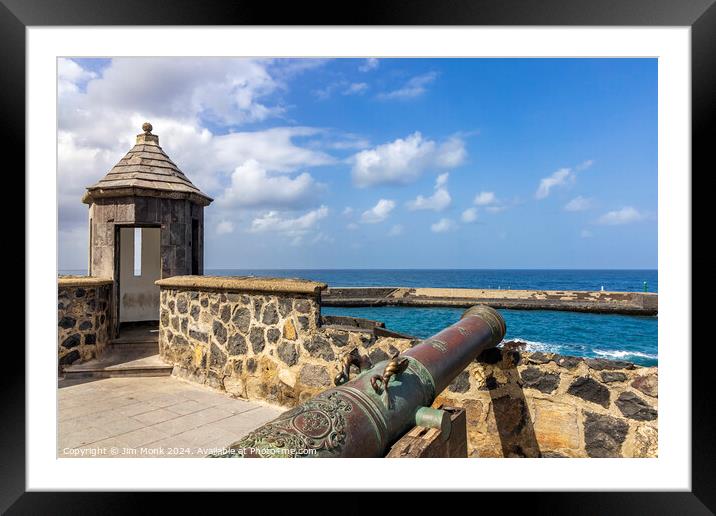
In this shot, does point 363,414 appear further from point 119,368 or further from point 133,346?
point 133,346

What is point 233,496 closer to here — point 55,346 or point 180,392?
point 55,346

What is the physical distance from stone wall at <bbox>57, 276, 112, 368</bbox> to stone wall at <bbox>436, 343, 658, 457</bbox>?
534 cm

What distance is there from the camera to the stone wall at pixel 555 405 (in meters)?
3.44

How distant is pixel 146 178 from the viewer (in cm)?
748

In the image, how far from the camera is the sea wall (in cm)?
452

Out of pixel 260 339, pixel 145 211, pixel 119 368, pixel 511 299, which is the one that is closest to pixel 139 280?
pixel 145 211

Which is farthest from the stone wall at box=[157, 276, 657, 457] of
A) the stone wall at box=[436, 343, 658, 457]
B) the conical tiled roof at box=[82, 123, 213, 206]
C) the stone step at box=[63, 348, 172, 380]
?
the conical tiled roof at box=[82, 123, 213, 206]

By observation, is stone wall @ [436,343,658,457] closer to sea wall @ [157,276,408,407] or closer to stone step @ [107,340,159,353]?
sea wall @ [157,276,408,407]

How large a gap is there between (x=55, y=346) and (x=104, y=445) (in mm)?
1700

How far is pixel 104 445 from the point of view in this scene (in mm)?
3736
